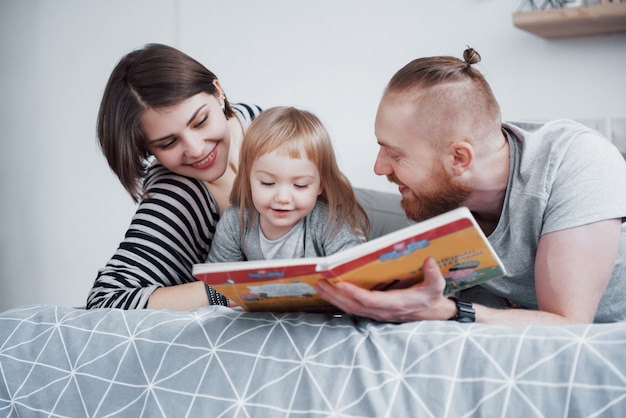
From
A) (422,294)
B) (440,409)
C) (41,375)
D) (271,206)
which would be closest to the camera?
(440,409)

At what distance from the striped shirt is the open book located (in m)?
0.51

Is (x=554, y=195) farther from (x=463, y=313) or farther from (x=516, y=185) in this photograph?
(x=463, y=313)

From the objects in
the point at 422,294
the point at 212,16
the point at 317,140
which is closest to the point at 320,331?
the point at 422,294

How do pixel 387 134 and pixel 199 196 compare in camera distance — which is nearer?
pixel 387 134

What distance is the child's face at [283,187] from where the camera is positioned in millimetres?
1485

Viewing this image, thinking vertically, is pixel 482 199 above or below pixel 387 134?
below

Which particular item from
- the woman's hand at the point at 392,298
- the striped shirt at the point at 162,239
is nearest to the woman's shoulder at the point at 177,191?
the striped shirt at the point at 162,239

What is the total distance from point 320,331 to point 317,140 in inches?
23.8

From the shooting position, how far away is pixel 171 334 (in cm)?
110

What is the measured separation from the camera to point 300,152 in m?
1.50

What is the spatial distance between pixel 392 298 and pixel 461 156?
0.46 meters

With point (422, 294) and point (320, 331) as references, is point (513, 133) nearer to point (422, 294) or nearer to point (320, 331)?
point (422, 294)

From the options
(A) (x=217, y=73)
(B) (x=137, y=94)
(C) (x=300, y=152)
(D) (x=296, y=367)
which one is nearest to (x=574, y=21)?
(C) (x=300, y=152)

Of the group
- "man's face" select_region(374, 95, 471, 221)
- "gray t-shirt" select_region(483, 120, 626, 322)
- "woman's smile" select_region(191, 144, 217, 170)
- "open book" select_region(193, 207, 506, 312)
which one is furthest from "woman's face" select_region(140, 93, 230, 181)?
"gray t-shirt" select_region(483, 120, 626, 322)
